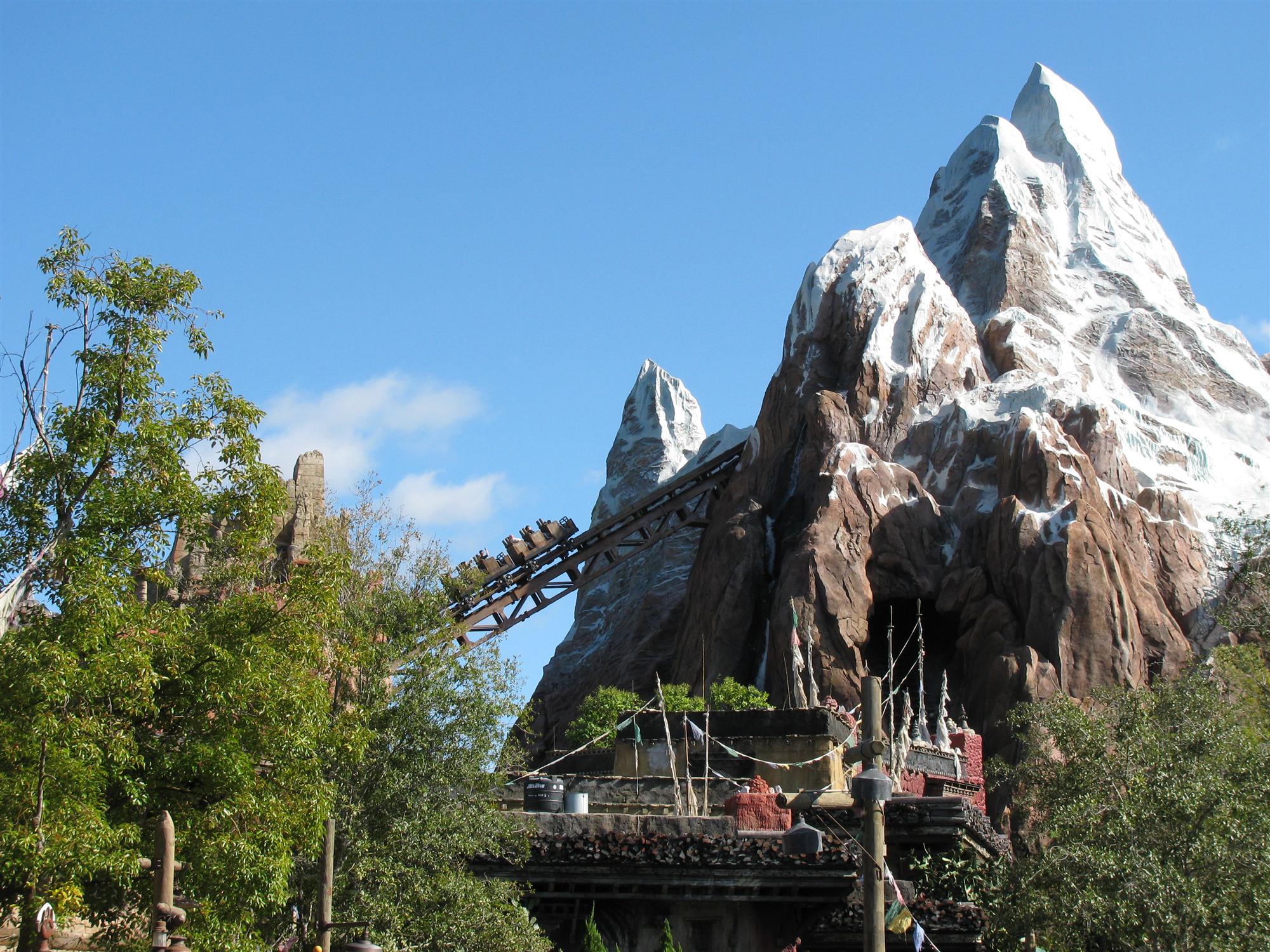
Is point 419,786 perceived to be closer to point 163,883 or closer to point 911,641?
point 163,883

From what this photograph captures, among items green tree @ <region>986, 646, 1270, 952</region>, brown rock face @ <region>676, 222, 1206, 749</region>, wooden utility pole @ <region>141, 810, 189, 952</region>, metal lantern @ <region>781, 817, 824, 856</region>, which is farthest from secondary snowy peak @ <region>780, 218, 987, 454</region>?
wooden utility pole @ <region>141, 810, 189, 952</region>

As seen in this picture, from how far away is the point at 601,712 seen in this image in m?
48.4

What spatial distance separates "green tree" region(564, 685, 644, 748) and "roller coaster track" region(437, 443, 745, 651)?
4323mm

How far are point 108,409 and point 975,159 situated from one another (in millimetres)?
66550

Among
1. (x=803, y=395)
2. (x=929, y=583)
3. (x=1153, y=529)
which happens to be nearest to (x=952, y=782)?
(x=929, y=583)

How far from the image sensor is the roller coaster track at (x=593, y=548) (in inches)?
2083

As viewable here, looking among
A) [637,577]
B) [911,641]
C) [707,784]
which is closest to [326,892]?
[707,784]

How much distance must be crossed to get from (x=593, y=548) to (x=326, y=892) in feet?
132

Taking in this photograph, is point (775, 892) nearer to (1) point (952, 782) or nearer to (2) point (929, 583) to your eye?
(1) point (952, 782)

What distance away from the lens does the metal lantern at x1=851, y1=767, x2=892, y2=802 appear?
1173 cm

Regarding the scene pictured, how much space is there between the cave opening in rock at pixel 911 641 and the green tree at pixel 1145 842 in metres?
28.8

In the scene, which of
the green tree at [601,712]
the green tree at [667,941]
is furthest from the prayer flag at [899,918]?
the green tree at [601,712]

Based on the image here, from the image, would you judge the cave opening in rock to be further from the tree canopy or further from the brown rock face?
the tree canopy

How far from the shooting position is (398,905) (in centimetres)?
1748
